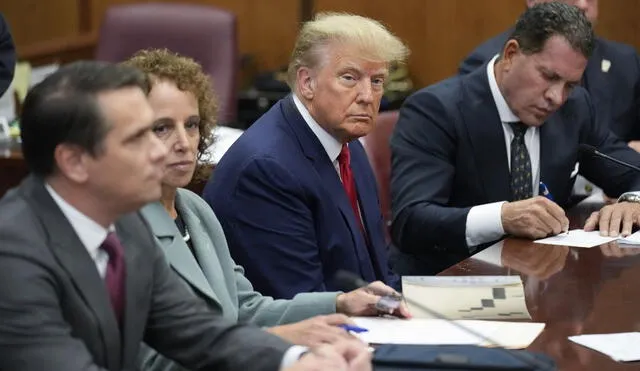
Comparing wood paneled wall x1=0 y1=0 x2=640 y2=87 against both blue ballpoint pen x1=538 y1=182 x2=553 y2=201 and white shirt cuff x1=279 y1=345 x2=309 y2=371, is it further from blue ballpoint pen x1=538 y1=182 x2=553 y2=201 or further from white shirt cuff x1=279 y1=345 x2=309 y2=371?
white shirt cuff x1=279 y1=345 x2=309 y2=371

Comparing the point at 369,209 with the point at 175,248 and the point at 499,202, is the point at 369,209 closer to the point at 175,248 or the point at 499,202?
the point at 499,202

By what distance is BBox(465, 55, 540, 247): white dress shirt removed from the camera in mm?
3348

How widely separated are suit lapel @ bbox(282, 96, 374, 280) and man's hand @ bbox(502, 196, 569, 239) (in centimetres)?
48

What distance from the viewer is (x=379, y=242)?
3.15 meters

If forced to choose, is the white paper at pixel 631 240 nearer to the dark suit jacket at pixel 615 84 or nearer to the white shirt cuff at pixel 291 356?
the dark suit jacket at pixel 615 84

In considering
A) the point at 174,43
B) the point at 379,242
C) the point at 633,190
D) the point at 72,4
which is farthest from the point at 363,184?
the point at 72,4

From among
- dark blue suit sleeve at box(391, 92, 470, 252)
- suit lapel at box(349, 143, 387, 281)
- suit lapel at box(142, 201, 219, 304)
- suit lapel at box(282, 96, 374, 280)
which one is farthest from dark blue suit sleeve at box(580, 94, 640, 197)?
suit lapel at box(142, 201, 219, 304)

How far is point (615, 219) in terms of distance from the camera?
11.2ft

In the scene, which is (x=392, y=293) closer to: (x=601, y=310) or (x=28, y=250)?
(x=601, y=310)

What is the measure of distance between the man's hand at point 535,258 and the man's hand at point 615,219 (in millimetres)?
242

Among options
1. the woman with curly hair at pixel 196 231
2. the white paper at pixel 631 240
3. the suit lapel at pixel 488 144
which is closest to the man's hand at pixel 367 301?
the woman with curly hair at pixel 196 231

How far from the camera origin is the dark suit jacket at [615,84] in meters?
4.51

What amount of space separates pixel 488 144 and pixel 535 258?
59 centimetres

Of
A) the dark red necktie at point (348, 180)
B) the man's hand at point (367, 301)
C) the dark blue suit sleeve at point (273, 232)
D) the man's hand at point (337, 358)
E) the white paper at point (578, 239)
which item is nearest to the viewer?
the man's hand at point (337, 358)
